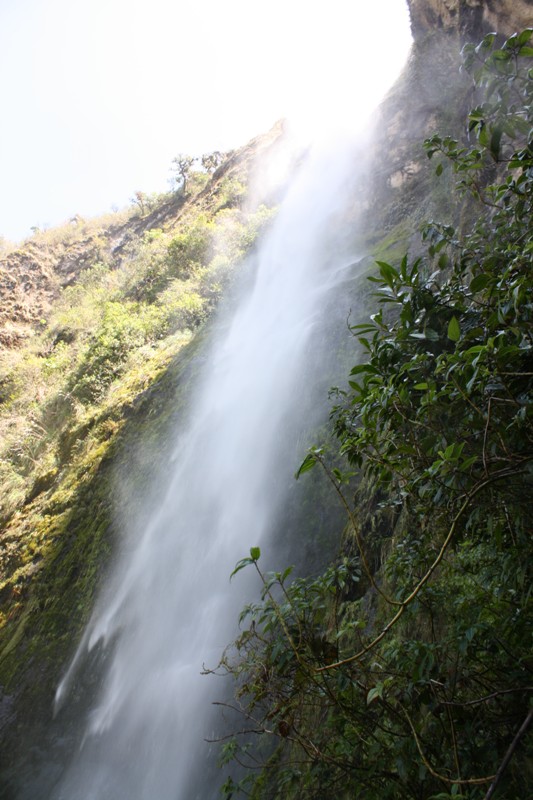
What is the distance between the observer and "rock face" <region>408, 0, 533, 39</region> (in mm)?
5871

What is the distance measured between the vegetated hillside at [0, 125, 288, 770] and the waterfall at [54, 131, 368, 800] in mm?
868

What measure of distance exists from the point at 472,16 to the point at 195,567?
923 cm

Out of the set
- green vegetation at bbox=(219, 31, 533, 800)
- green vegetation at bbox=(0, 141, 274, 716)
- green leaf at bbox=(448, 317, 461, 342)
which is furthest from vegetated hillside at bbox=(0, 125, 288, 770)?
green leaf at bbox=(448, 317, 461, 342)

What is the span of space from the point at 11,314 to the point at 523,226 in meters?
25.9

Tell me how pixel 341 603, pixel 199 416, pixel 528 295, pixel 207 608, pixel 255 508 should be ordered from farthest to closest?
pixel 199 416 < pixel 255 508 < pixel 207 608 < pixel 341 603 < pixel 528 295

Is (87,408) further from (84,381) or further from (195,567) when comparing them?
(195,567)

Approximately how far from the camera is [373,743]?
1.92 metres

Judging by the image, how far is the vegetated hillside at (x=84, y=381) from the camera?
7.45 m

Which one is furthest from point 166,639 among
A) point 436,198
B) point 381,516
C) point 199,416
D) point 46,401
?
point 46,401

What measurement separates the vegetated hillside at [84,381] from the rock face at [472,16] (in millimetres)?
6917

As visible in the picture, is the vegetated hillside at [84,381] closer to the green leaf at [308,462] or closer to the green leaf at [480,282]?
the green leaf at [308,462]

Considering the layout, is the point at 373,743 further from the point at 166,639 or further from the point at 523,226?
the point at 166,639

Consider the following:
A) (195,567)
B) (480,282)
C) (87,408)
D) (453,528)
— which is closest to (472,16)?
(480,282)

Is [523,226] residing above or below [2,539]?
above
